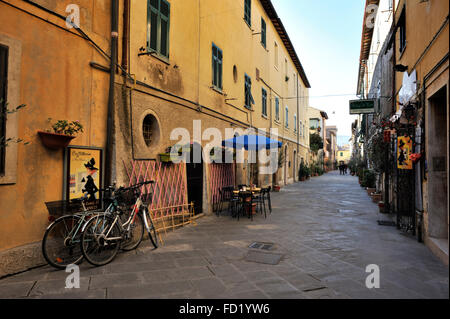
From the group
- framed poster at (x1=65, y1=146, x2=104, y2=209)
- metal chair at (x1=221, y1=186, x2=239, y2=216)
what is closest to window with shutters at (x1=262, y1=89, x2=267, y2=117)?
metal chair at (x1=221, y1=186, x2=239, y2=216)

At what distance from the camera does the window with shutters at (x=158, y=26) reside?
21.8 feet

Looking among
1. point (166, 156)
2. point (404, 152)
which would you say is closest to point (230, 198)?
point (166, 156)

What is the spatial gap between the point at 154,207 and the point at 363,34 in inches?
619

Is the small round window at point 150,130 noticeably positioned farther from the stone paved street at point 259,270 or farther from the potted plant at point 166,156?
the stone paved street at point 259,270

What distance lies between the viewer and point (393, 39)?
29.2ft

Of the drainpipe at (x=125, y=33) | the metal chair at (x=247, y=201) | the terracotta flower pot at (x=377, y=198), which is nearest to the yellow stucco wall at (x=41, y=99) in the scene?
the drainpipe at (x=125, y=33)

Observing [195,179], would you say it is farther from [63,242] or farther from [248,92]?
[248,92]

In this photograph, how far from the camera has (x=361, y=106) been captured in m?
11.4

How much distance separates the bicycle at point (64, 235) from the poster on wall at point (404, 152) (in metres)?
6.07

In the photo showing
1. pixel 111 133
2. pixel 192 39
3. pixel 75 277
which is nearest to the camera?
pixel 75 277

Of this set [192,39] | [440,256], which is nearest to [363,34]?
[192,39]

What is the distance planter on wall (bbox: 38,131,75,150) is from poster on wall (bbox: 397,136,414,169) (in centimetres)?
643
